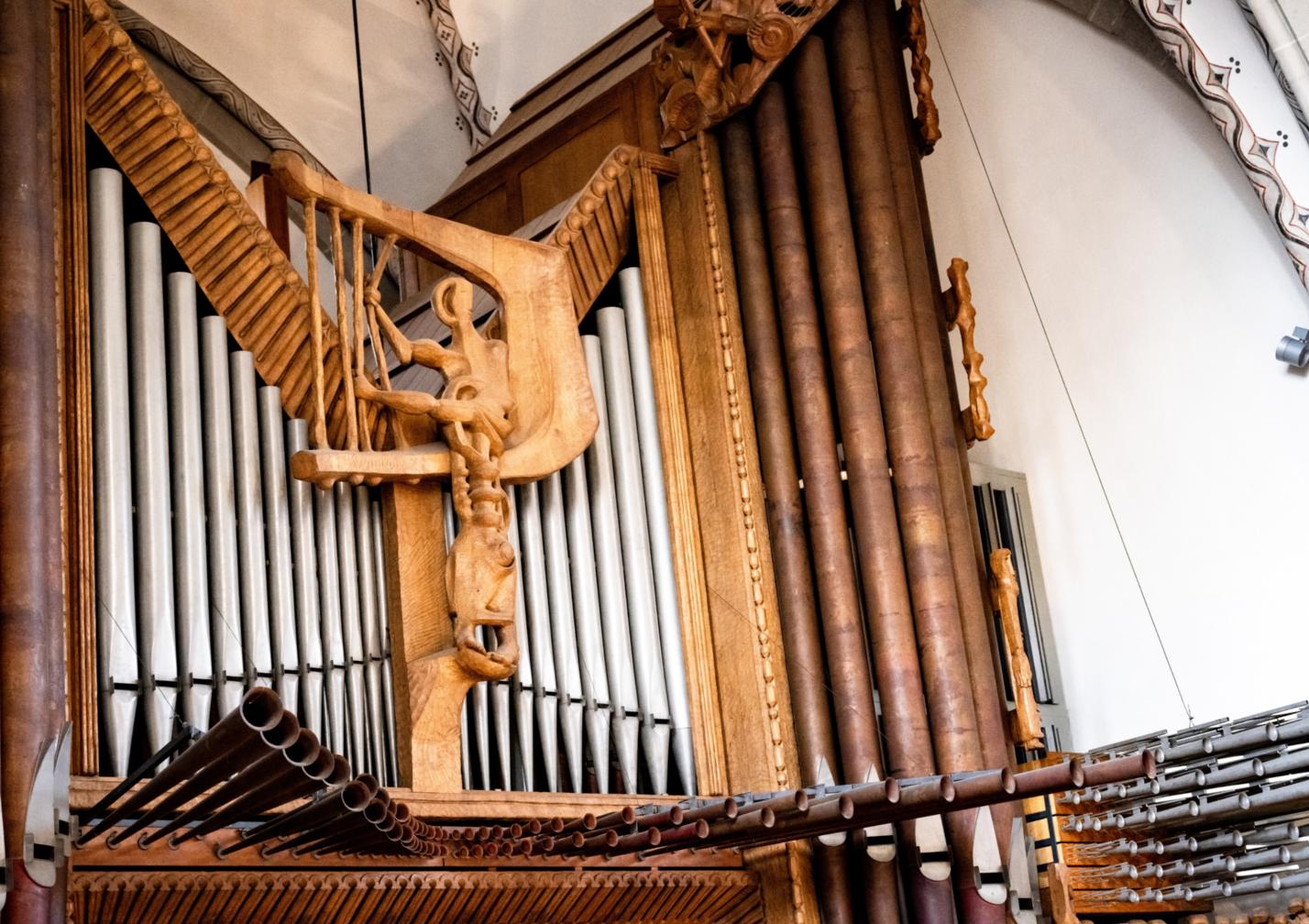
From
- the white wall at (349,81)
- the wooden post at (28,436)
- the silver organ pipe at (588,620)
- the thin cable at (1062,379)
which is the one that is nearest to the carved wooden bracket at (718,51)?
the silver organ pipe at (588,620)

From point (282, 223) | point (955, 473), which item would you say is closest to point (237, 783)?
point (955, 473)

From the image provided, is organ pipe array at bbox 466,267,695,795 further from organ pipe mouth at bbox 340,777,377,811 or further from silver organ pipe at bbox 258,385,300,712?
organ pipe mouth at bbox 340,777,377,811

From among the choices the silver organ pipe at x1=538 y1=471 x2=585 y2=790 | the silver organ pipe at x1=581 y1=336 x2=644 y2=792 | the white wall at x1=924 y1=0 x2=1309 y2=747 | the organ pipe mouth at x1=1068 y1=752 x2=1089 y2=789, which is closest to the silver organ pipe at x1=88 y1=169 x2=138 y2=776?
the silver organ pipe at x1=538 y1=471 x2=585 y2=790

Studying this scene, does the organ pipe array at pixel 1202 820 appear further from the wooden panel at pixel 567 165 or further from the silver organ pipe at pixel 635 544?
the wooden panel at pixel 567 165

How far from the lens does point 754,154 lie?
7.69 meters

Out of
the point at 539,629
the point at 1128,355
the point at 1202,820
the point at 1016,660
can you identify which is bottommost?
the point at 1202,820

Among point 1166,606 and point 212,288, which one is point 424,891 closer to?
point 212,288

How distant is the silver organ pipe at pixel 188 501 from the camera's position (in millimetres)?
5805

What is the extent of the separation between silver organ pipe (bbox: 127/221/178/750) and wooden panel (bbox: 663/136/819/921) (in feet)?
6.98

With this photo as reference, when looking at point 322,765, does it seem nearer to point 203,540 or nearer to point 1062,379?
point 203,540

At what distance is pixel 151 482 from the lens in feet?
19.5

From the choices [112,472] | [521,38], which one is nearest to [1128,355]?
[521,38]

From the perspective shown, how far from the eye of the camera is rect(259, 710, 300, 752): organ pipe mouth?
4.00 meters

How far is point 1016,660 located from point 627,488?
1654mm
